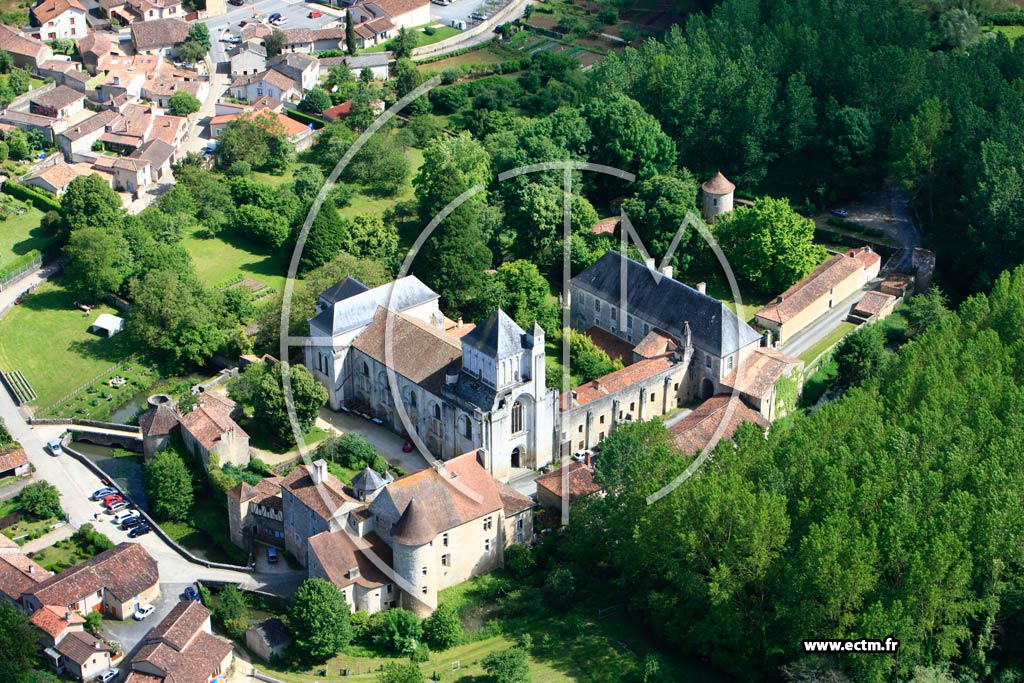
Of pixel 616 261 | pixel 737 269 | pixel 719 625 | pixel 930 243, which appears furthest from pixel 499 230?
pixel 719 625

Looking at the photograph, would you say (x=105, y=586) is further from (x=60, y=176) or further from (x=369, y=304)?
(x=60, y=176)

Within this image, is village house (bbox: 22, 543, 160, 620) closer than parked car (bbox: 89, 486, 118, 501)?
Yes

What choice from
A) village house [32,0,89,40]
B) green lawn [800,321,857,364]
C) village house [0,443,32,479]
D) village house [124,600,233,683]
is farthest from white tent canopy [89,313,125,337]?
village house [32,0,89,40]

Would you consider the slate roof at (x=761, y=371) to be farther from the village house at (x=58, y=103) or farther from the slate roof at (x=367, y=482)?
the village house at (x=58, y=103)

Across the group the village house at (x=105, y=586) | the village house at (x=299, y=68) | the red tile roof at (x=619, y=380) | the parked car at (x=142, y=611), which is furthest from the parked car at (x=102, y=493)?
the village house at (x=299, y=68)

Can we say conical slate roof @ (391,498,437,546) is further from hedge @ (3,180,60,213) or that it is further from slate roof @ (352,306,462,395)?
hedge @ (3,180,60,213)

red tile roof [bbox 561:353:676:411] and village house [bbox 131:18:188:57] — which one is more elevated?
village house [bbox 131:18:188:57]

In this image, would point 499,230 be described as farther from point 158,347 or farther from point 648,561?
point 648,561
